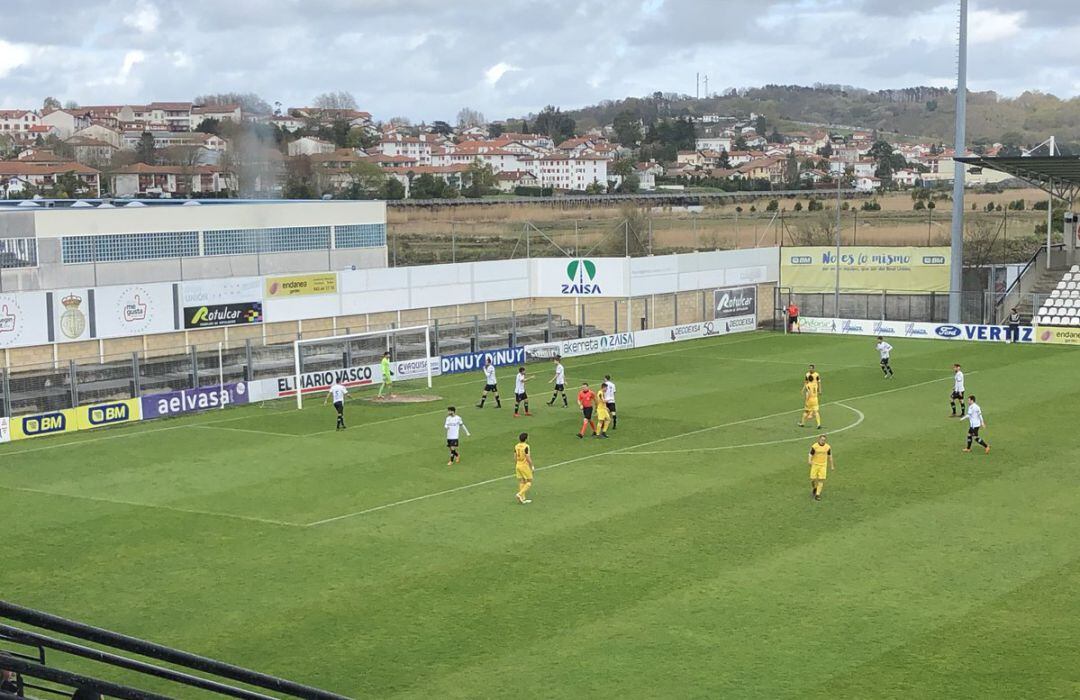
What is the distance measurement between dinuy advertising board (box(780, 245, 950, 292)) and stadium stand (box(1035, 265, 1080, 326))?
18.6 feet

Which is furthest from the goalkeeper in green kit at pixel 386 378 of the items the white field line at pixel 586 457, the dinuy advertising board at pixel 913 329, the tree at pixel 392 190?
the tree at pixel 392 190

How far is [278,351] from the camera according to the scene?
46219 mm

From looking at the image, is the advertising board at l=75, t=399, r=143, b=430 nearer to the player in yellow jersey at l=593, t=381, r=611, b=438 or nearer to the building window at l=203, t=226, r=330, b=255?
the player in yellow jersey at l=593, t=381, r=611, b=438

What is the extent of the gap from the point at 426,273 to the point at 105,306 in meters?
14.1

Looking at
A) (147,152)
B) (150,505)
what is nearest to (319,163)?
(147,152)

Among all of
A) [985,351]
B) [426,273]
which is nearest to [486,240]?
[426,273]

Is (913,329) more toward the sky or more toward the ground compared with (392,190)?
more toward the ground

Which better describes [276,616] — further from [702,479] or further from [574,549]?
[702,479]

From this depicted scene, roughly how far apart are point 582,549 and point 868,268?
4598 centimetres

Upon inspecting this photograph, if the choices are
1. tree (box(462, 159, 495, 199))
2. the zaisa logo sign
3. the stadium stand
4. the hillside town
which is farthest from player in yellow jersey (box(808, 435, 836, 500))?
tree (box(462, 159, 495, 199))

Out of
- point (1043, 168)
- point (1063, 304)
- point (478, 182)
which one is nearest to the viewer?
point (1063, 304)

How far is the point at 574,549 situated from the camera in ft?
74.1

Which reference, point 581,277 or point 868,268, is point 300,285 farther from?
point 868,268

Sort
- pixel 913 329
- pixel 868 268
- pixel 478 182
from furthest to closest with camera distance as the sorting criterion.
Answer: pixel 478 182 < pixel 868 268 < pixel 913 329
